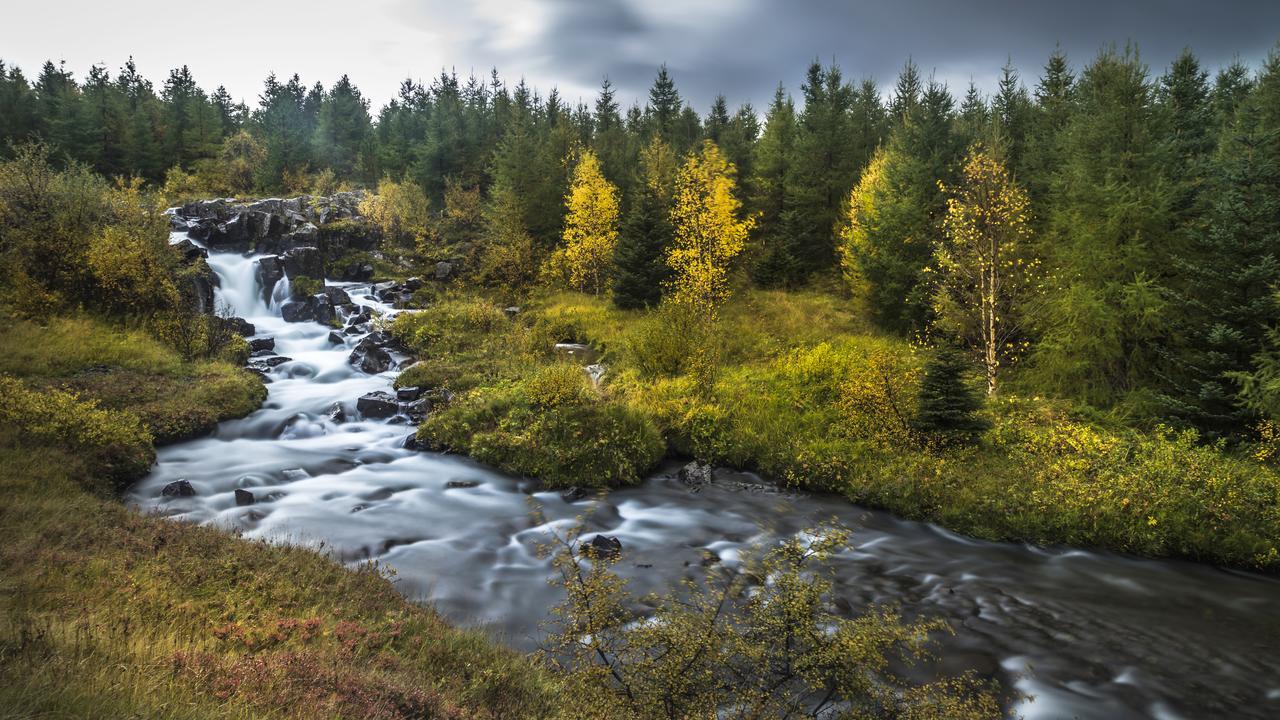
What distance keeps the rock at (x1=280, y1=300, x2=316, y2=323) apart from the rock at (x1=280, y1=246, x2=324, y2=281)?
133 inches

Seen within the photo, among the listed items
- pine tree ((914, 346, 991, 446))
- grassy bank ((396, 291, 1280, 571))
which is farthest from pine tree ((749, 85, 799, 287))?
pine tree ((914, 346, 991, 446))

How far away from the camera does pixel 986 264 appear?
2031 centimetres

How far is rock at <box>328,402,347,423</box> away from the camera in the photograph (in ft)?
68.7

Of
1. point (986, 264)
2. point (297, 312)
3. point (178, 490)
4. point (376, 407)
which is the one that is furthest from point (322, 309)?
point (986, 264)

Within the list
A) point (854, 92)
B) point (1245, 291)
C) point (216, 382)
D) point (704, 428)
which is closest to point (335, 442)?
point (216, 382)

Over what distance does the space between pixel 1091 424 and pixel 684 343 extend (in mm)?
11905

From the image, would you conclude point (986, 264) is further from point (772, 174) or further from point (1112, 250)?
point (772, 174)

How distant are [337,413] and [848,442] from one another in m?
17.0

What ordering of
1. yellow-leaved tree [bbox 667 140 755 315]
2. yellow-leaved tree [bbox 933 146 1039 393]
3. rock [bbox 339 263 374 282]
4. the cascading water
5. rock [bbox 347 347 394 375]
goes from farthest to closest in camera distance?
rock [bbox 339 263 374 282]
yellow-leaved tree [bbox 667 140 755 315]
rock [bbox 347 347 394 375]
yellow-leaved tree [bbox 933 146 1039 393]
the cascading water

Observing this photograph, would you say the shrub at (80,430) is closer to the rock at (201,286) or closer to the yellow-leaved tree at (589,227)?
the rock at (201,286)

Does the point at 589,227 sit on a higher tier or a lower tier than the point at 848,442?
higher

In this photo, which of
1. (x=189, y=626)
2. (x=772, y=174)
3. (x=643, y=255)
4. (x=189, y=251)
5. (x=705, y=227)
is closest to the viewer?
(x=189, y=626)

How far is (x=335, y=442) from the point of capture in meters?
19.3

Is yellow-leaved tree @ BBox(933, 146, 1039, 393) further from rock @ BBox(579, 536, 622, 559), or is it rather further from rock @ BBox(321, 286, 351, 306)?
rock @ BBox(321, 286, 351, 306)
